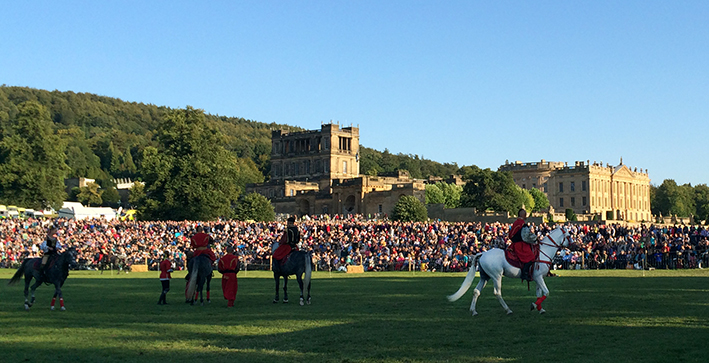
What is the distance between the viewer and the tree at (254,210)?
95.0 meters

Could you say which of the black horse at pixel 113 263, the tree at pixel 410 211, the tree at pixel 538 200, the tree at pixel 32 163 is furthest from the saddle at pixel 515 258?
the tree at pixel 538 200

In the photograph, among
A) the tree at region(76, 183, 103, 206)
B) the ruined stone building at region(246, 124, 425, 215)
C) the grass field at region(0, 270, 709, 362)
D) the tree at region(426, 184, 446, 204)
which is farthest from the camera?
the tree at region(76, 183, 103, 206)

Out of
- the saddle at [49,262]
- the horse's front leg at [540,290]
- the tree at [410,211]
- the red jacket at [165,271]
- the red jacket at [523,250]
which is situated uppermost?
the tree at [410,211]

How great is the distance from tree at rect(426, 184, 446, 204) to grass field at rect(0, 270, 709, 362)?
97890 millimetres

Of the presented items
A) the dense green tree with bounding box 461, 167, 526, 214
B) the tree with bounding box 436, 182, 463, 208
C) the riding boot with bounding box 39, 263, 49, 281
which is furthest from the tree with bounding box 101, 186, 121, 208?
the riding boot with bounding box 39, 263, 49, 281

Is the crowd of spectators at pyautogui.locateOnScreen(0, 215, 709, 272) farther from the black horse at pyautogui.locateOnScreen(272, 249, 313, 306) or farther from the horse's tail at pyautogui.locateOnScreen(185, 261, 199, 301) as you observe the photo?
the horse's tail at pyautogui.locateOnScreen(185, 261, 199, 301)

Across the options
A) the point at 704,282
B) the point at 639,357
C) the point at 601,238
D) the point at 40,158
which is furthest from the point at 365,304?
the point at 40,158

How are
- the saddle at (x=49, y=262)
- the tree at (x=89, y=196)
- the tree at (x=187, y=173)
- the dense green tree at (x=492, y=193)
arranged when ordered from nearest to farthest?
the saddle at (x=49, y=262)
the tree at (x=187, y=173)
the dense green tree at (x=492, y=193)
the tree at (x=89, y=196)

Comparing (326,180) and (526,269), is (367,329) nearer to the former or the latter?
(526,269)

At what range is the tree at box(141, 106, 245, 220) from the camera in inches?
2712

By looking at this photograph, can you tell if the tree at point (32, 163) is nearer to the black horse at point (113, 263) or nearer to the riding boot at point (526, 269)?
the black horse at point (113, 263)

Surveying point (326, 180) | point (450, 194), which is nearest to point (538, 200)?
point (450, 194)

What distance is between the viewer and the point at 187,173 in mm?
69312

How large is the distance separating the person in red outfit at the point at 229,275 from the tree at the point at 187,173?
164 ft
